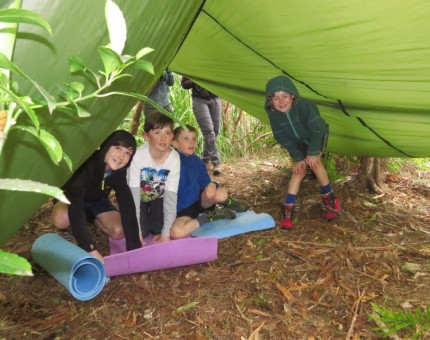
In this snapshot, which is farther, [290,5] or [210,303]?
[210,303]

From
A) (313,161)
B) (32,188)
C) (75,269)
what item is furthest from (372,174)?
(32,188)

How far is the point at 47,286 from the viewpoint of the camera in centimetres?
187

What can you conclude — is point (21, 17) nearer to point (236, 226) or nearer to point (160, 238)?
point (160, 238)

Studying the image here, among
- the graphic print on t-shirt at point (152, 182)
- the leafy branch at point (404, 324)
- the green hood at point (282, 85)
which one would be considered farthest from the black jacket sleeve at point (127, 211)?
the leafy branch at point (404, 324)

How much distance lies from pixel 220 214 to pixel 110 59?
216 centimetres

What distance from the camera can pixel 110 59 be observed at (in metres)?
0.44

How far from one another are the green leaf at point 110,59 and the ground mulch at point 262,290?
129 cm

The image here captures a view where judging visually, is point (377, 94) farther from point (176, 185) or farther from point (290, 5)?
point (176, 185)

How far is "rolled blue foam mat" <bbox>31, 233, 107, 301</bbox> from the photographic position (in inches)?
64.7

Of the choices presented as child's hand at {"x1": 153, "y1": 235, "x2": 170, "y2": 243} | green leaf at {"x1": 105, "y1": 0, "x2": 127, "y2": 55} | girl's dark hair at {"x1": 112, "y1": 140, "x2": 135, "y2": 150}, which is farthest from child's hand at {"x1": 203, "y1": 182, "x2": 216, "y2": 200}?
green leaf at {"x1": 105, "y1": 0, "x2": 127, "y2": 55}

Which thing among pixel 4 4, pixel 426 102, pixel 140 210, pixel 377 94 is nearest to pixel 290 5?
pixel 377 94

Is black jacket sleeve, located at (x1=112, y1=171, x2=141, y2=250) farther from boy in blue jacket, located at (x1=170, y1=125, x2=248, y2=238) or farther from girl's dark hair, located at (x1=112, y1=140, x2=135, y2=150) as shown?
boy in blue jacket, located at (x1=170, y1=125, x2=248, y2=238)

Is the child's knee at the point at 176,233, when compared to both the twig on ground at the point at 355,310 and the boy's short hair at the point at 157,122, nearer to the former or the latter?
the boy's short hair at the point at 157,122

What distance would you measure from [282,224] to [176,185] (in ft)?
2.18
